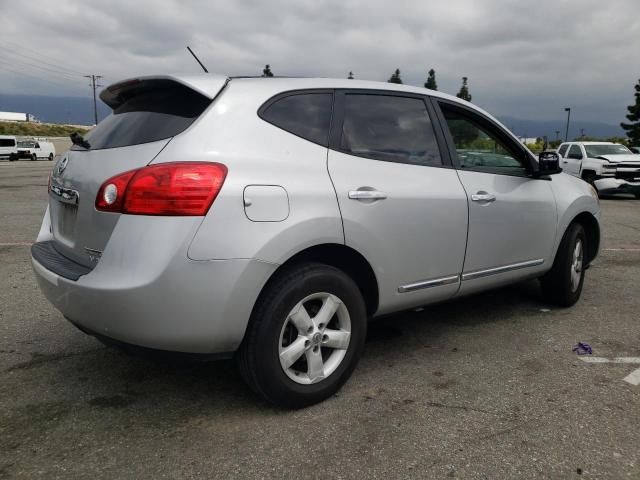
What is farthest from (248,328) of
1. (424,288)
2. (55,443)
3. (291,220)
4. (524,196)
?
(524,196)

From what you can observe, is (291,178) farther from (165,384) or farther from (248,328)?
(165,384)

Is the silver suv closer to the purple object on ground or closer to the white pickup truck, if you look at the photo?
the purple object on ground

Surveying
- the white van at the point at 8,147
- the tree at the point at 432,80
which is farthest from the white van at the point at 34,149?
the tree at the point at 432,80

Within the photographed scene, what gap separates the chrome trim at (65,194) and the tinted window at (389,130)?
4.51ft

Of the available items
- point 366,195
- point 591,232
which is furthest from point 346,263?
point 591,232

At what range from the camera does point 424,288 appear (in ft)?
10.8

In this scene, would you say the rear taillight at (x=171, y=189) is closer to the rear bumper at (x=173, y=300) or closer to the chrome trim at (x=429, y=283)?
the rear bumper at (x=173, y=300)

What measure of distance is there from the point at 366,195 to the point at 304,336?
Answer: 31.3 inches

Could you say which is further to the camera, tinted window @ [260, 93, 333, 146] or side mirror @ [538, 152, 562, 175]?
side mirror @ [538, 152, 562, 175]

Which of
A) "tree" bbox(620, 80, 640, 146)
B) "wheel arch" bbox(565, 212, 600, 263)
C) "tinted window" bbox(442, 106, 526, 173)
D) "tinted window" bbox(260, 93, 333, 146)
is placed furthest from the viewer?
"tree" bbox(620, 80, 640, 146)

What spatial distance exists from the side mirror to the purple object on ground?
1.27 metres

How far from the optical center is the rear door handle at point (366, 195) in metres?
2.81

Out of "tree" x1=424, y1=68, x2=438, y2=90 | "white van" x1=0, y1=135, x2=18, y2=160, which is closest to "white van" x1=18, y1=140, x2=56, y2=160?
"white van" x1=0, y1=135, x2=18, y2=160

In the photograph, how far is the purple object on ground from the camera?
359cm
